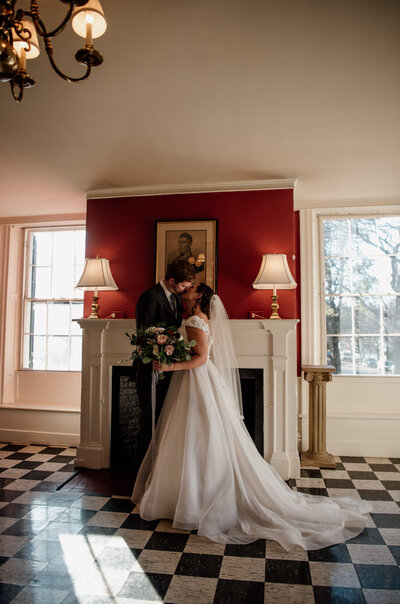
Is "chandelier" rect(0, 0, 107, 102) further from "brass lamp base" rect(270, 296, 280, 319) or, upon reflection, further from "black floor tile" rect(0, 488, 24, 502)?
"black floor tile" rect(0, 488, 24, 502)

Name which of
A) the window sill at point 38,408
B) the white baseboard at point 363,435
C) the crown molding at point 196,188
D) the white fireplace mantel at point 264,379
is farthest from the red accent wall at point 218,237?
the white baseboard at point 363,435

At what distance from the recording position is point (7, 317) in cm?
583

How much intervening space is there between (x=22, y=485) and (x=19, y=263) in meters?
3.27

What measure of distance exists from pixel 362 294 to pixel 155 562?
3898 mm

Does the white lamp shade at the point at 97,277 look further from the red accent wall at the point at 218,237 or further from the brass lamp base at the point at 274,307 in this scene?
the brass lamp base at the point at 274,307

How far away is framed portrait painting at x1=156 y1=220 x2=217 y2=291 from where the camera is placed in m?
4.53

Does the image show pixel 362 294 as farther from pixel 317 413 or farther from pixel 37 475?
pixel 37 475

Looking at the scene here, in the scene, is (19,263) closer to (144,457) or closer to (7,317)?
(7,317)

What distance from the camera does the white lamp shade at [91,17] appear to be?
1.66 meters

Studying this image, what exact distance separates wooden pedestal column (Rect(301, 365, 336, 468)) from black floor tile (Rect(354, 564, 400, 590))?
6.64 ft

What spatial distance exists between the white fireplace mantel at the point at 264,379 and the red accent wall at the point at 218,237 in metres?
0.33

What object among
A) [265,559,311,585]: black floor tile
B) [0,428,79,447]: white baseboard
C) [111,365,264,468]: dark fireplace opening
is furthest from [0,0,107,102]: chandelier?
[0,428,79,447]: white baseboard

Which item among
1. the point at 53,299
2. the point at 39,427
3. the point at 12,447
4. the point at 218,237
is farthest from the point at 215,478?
the point at 53,299

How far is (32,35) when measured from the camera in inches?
71.2
